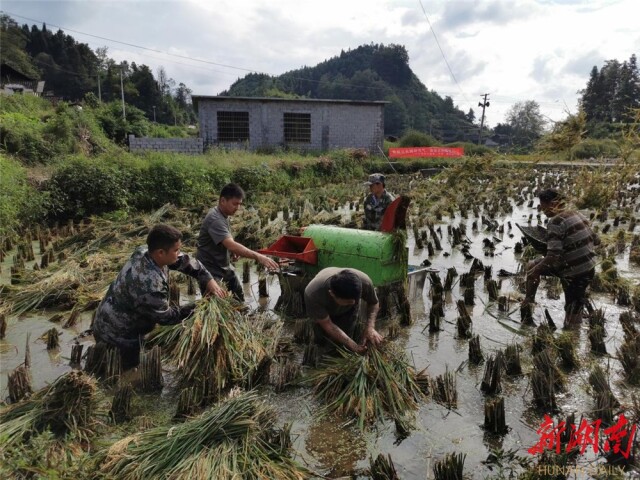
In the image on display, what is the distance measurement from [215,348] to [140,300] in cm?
74

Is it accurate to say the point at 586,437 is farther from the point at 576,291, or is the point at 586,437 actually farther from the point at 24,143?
the point at 24,143

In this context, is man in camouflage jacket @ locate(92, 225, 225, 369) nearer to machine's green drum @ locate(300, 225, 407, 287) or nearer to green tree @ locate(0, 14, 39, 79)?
machine's green drum @ locate(300, 225, 407, 287)

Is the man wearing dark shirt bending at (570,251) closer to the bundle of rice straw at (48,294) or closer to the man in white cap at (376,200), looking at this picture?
the man in white cap at (376,200)

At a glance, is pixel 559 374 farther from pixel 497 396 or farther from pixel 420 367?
pixel 420 367

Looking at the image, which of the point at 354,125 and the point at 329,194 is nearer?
the point at 329,194

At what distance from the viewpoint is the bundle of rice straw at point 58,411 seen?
3.00 meters

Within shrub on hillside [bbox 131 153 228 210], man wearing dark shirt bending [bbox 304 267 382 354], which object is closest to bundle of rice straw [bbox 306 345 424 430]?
man wearing dark shirt bending [bbox 304 267 382 354]

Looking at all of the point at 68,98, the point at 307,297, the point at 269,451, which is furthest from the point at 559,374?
the point at 68,98

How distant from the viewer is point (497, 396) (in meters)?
3.95

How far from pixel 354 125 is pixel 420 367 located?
22.0 meters

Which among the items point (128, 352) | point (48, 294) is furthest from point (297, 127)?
point (128, 352)

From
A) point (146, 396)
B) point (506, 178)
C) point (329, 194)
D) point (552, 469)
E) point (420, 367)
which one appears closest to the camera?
point (552, 469)

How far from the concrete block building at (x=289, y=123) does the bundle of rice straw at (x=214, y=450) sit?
→ 20.9 metres

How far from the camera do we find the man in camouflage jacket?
12.6 feet
